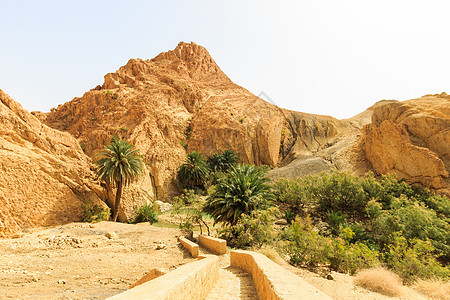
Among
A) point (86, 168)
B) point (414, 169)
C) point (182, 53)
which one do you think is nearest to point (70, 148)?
point (86, 168)

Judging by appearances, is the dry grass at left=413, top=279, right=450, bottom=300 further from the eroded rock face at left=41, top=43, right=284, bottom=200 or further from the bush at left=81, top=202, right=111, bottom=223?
the eroded rock face at left=41, top=43, right=284, bottom=200

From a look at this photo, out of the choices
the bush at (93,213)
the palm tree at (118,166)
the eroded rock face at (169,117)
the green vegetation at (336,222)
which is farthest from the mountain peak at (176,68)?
the green vegetation at (336,222)

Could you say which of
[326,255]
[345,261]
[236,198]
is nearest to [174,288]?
[326,255]

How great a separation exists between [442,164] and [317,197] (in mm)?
13665

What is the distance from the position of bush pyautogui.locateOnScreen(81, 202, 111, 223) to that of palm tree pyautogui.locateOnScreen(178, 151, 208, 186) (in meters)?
12.6

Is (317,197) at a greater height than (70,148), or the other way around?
(70,148)

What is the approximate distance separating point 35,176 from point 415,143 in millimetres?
38202

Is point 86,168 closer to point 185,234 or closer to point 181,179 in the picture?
point 181,179

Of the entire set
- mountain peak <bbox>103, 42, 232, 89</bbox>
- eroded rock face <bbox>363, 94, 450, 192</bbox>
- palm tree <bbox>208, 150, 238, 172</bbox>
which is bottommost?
palm tree <bbox>208, 150, 238, 172</bbox>

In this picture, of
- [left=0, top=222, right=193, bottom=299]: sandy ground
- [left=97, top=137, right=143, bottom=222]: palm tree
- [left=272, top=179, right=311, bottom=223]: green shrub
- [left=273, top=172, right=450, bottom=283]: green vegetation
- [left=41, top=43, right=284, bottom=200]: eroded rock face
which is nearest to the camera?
[left=0, top=222, right=193, bottom=299]: sandy ground

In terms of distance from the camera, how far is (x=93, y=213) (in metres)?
20.7

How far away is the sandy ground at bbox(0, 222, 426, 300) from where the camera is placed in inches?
216

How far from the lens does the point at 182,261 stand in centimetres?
916

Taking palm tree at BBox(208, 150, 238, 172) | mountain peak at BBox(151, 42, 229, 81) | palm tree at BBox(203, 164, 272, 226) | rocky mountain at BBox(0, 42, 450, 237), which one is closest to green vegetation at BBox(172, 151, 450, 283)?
palm tree at BBox(203, 164, 272, 226)
